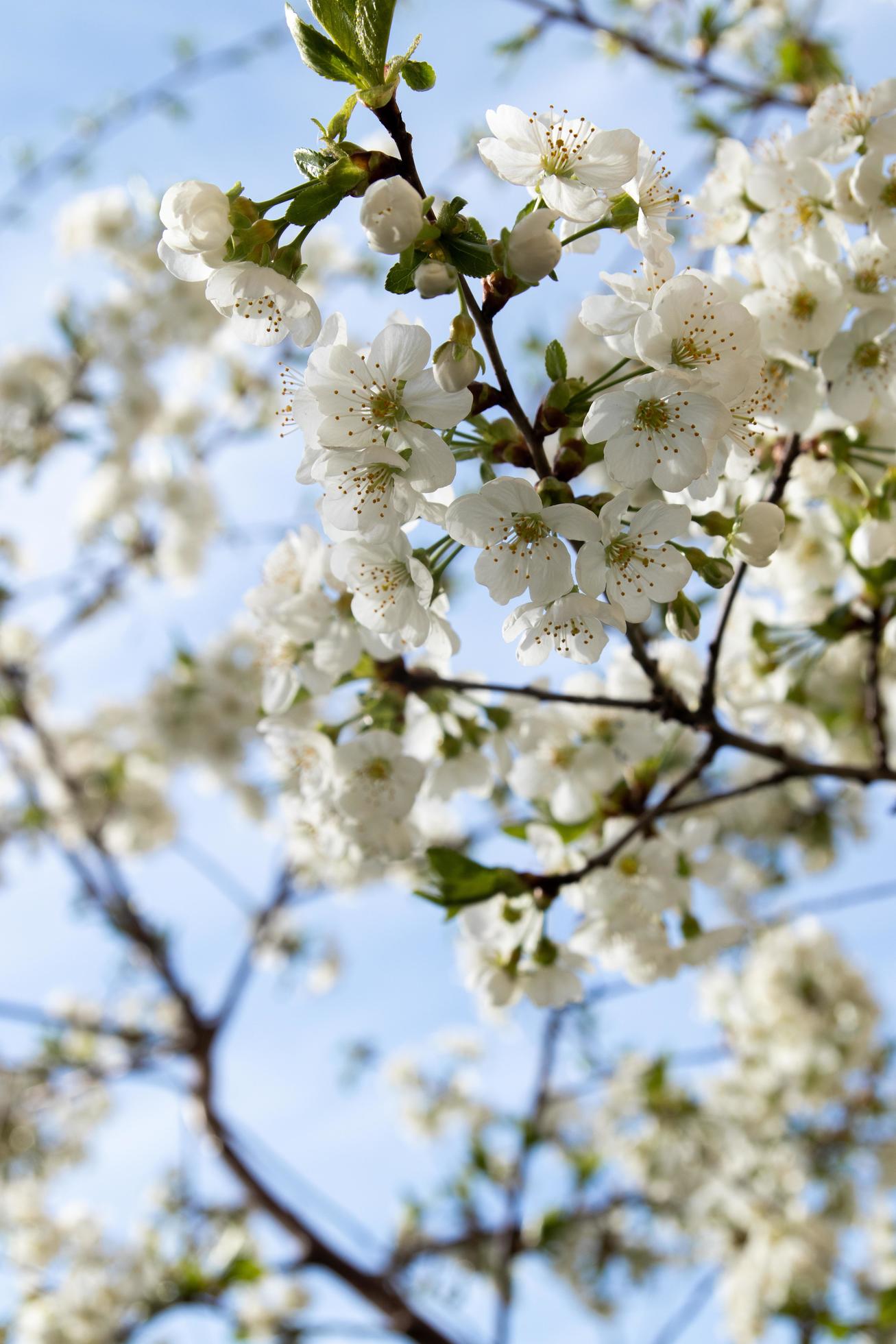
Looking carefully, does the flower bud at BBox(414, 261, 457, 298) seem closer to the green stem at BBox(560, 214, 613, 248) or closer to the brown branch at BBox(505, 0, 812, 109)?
the green stem at BBox(560, 214, 613, 248)

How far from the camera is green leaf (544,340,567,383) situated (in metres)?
1.07

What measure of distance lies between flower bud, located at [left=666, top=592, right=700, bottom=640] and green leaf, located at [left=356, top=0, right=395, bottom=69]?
2.11 ft

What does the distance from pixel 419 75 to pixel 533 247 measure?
0.74 ft

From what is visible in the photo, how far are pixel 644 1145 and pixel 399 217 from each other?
5255 mm

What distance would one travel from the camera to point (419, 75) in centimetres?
98

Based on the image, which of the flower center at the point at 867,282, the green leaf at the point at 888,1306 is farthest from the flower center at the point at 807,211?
the green leaf at the point at 888,1306

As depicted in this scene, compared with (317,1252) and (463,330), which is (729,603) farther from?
(317,1252)

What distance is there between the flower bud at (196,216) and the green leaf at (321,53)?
0.53 ft

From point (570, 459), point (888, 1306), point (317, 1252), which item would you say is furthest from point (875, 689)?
point (317, 1252)

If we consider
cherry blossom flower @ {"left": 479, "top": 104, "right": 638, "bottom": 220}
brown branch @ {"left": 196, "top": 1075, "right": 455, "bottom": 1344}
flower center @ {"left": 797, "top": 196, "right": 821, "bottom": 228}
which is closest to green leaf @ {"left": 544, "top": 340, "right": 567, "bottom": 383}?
cherry blossom flower @ {"left": 479, "top": 104, "right": 638, "bottom": 220}

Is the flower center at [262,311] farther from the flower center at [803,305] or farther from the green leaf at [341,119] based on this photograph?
the flower center at [803,305]

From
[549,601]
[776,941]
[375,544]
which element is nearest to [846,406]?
[549,601]

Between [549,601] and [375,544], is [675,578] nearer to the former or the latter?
[549,601]

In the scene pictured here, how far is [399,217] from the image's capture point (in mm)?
899
